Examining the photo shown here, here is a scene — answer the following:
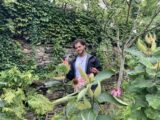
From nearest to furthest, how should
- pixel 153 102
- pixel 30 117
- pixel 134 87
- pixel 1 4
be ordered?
pixel 153 102 → pixel 134 87 → pixel 30 117 → pixel 1 4

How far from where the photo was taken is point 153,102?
2.01 meters

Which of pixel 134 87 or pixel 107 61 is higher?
pixel 134 87

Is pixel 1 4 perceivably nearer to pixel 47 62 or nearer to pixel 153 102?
pixel 47 62

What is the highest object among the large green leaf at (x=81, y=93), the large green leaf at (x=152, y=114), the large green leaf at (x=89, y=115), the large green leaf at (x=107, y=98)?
the large green leaf at (x=81, y=93)

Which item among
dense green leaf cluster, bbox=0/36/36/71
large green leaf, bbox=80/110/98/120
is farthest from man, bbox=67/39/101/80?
large green leaf, bbox=80/110/98/120

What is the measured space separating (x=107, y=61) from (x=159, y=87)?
24.0ft

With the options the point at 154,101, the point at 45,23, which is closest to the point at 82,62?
the point at 154,101

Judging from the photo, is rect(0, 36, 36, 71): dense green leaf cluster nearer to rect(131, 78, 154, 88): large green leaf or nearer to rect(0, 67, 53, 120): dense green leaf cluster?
rect(0, 67, 53, 120): dense green leaf cluster

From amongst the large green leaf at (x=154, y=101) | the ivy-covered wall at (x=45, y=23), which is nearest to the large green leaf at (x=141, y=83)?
the large green leaf at (x=154, y=101)

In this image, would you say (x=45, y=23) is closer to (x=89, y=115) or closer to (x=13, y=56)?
(x=13, y=56)

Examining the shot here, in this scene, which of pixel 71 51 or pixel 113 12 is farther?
pixel 71 51

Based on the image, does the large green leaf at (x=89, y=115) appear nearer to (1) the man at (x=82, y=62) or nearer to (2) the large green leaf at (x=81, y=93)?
(2) the large green leaf at (x=81, y=93)

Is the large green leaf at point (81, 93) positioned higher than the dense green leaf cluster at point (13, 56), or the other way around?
the large green leaf at point (81, 93)

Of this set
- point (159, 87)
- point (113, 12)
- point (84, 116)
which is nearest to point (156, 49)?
point (159, 87)
